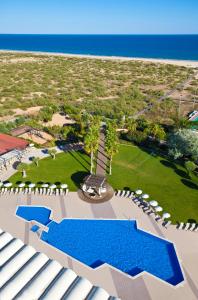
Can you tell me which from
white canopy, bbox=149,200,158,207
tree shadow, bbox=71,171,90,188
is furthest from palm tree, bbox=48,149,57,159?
white canopy, bbox=149,200,158,207

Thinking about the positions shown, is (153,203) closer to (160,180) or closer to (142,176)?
(160,180)

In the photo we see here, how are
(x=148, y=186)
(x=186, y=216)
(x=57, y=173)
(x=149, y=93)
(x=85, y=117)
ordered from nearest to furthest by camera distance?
1. (x=186, y=216)
2. (x=148, y=186)
3. (x=57, y=173)
4. (x=85, y=117)
5. (x=149, y=93)

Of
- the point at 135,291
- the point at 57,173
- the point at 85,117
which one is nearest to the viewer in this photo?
the point at 135,291

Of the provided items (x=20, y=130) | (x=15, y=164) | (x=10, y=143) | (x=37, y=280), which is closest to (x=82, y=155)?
(x=15, y=164)

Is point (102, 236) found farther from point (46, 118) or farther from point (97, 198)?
point (46, 118)

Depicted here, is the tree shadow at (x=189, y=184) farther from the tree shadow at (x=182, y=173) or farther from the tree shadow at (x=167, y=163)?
the tree shadow at (x=167, y=163)

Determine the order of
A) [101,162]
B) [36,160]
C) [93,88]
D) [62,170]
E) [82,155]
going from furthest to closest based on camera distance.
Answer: [93,88]
[82,155]
[101,162]
[36,160]
[62,170]

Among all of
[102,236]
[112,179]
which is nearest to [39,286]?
[102,236]

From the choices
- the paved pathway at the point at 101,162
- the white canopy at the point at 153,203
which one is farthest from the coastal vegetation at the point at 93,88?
the white canopy at the point at 153,203
